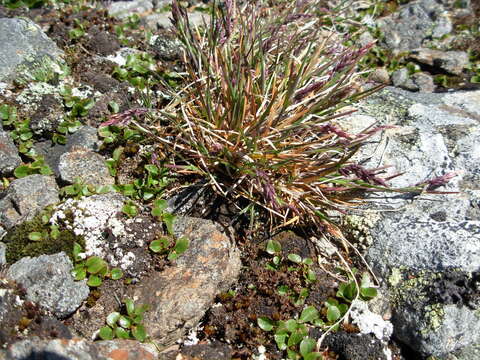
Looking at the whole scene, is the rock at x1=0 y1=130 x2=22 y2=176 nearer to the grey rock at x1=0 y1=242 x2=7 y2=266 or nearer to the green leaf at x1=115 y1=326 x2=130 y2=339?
the grey rock at x1=0 y1=242 x2=7 y2=266

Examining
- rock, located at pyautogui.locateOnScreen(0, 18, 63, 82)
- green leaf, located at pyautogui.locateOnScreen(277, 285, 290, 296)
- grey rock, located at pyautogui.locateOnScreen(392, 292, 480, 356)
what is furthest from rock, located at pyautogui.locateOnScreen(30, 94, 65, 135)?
grey rock, located at pyautogui.locateOnScreen(392, 292, 480, 356)

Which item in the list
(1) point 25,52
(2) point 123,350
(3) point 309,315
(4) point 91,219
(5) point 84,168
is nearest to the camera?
(2) point 123,350

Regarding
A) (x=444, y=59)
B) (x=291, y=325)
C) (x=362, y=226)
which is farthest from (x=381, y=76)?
(x=291, y=325)

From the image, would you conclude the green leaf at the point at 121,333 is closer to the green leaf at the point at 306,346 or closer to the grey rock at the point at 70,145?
the green leaf at the point at 306,346

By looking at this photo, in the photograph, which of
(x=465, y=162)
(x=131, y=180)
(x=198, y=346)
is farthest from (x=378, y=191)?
(x=131, y=180)

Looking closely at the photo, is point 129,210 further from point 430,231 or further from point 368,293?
point 430,231

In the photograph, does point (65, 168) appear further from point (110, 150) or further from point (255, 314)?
point (255, 314)

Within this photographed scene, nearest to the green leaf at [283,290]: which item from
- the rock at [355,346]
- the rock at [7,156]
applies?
the rock at [355,346]
